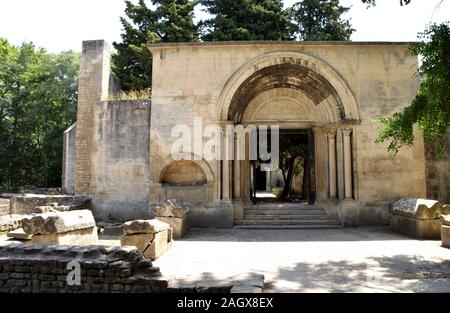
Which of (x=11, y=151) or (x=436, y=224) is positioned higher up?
(x=11, y=151)

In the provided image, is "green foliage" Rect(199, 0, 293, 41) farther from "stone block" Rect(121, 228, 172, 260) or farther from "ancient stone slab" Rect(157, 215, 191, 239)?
"stone block" Rect(121, 228, 172, 260)

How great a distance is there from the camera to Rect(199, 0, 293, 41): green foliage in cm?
1928

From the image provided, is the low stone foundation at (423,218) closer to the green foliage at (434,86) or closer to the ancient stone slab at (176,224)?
the green foliage at (434,86)

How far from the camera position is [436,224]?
8.65 m

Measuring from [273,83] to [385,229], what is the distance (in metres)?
5.78

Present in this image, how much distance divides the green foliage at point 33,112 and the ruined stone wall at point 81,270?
2736cm

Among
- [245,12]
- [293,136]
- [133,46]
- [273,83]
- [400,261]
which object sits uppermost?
[245,12]

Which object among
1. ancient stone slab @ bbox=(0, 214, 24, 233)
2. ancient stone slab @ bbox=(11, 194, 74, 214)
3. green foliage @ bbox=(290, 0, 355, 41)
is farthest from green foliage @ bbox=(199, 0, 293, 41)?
ancient stone slab @ bbox=(0, 214, 24, 233)

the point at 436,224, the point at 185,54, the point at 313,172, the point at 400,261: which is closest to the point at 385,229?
the point at 436,224

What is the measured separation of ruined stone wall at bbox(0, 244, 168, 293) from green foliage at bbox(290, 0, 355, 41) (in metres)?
18.2

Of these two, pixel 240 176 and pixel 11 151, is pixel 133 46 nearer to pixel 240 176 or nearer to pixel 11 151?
pixel 240 176

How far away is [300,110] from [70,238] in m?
8.73

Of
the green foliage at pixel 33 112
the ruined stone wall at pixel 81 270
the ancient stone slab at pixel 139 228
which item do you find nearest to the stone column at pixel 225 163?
the ancient stone slab at pixel 139 228

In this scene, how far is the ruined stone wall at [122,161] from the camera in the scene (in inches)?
477
